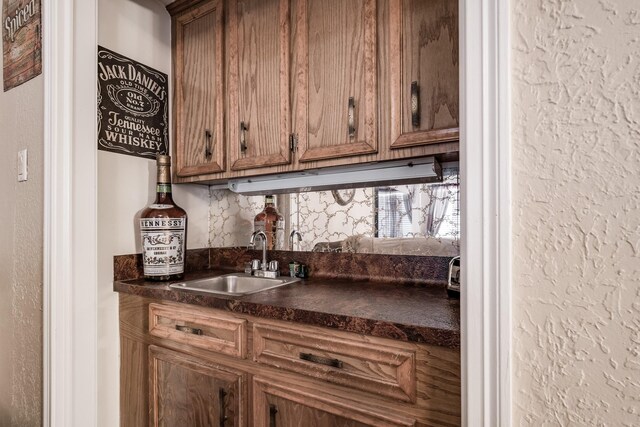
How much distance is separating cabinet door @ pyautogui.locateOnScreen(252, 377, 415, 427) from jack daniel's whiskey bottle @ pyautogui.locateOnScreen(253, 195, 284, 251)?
74 cm

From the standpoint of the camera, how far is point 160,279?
4.75 feet

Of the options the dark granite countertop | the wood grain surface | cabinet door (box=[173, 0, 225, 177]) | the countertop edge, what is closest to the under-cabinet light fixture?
cabinet door (box=[173, 0, 225, 177])

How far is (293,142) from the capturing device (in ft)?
4.30

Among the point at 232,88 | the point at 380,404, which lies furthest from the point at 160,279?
the point at 380,404

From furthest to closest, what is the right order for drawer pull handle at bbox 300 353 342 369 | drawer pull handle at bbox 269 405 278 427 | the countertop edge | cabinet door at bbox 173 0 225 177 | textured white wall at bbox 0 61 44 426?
cabinet door at bbox 173 0 225 177 → textured white wall at bbox 0 61 44 426 → drawer pull handle at bbox 269 405 278 427 → drawer pull handle at bbox 300 353 342 369 → the countertop edge

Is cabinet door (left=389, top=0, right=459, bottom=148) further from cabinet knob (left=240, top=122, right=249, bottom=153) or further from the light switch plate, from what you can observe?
the light switch plate

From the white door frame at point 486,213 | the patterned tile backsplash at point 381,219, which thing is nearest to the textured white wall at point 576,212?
the white door frame at point 486,213

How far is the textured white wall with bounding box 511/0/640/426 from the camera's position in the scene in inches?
18.4

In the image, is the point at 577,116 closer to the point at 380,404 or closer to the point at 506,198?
the point at 506,198

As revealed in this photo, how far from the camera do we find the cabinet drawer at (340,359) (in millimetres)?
806

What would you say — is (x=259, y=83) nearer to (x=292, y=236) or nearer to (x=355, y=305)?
(x=292, y=236)

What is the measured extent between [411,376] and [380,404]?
0.12 m

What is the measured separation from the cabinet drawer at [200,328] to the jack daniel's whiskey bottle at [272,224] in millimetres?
564

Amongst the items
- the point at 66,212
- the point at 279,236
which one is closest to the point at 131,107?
the point at 66,212
